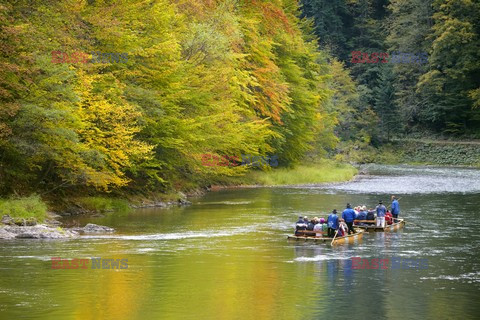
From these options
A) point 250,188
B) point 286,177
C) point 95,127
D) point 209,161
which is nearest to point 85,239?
point 95,127

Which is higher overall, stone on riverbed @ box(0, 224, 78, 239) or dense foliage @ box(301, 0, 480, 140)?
dense foliage @ box(301, 0, 480, 140)

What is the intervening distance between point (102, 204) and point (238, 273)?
1902 centimetres

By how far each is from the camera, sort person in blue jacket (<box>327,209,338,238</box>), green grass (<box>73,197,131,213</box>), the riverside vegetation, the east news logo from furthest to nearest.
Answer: green grass (<box>73,197,131,213</box>) → the riverside vegetation → person in blue jacket (<box>327,209,338,238</box>) → the east news logo

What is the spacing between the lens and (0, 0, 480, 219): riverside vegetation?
39.4 meters

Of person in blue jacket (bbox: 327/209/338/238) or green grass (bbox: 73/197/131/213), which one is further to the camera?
green grass (bbox: 73/197/131/213)

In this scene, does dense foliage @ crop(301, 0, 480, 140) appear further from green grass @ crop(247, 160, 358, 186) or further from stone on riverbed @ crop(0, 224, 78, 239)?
stone on riverbed @ crop(0, 224, 78, 239)

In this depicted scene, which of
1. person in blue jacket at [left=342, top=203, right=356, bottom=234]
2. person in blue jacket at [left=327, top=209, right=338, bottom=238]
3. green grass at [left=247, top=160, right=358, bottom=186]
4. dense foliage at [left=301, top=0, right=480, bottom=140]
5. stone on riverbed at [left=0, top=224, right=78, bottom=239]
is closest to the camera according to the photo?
stone on riverbed at [left=0, top=224, right=78, bottom=239]

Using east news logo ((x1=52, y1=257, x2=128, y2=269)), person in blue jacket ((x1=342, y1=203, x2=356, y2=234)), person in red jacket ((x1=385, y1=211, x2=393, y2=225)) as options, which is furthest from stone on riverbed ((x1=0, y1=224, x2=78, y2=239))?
person in red jacket ((x1=385, y1=211, x2=393, y2=225))

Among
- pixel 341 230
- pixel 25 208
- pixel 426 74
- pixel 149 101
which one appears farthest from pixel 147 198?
pixel 426 74

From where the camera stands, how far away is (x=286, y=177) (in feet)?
235

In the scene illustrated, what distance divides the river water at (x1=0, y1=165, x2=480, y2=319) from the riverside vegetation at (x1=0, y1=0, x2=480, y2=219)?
11.7 feet

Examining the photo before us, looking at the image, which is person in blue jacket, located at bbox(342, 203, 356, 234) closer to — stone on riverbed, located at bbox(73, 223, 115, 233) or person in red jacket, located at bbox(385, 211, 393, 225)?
person in red jacket, located at bbox(385, 211, 393, 225)

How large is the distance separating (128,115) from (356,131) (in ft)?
240

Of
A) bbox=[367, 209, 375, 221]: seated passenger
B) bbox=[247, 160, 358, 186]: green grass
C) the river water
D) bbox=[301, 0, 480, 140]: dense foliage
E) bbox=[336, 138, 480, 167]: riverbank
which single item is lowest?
the river water
